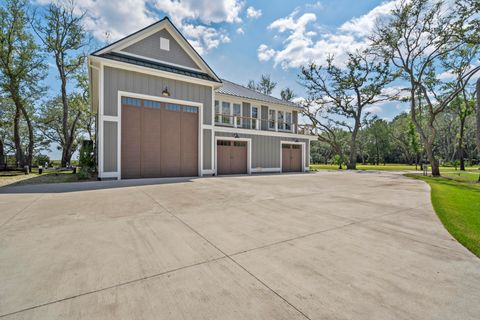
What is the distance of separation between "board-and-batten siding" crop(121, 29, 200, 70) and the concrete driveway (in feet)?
30.6

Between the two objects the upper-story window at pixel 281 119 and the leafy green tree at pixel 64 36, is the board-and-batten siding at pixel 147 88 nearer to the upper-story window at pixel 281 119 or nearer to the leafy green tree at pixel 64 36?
the upper-story window at pixel 281 119

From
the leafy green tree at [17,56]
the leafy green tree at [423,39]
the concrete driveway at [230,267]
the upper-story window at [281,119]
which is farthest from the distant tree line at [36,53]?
the leafy green tree at [423,39]

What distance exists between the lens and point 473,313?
161cm

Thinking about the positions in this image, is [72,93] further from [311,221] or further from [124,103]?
[311,221]

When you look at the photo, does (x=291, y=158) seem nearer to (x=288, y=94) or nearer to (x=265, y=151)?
(x=265, y=151)

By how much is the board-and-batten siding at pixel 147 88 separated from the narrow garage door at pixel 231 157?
8.10 ft

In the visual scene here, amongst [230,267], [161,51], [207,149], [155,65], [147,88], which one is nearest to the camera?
[230,267]

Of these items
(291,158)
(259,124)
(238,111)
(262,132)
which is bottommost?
(291,158)

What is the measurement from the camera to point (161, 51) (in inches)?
450

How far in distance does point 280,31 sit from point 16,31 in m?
21.9

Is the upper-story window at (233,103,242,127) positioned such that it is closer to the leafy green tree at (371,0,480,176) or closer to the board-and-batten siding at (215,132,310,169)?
the board-and-batten siding at (215,132,310,169)

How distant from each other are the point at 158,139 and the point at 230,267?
9484mm

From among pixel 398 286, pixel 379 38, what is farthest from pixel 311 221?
pixel 379 38

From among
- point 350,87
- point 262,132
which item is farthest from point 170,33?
point 350,87
